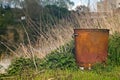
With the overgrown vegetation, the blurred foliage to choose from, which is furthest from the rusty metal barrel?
the blurred foliage

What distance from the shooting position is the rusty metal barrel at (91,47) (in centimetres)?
712

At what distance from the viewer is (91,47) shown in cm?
716

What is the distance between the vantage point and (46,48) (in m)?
8.55

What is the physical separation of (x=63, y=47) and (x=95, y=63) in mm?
1103

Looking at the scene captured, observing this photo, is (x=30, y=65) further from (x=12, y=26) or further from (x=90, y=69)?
(x=12, y=26)

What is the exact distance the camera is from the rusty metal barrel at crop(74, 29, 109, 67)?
7.12 m

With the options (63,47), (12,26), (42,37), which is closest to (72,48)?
(63,47)

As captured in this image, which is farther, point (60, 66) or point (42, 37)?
point (42, 37)

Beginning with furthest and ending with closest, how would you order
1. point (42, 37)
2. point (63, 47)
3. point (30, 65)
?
point (42, 37) < point (63, 47) < point (30, 65)

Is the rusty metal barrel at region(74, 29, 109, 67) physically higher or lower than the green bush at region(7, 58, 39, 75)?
higher

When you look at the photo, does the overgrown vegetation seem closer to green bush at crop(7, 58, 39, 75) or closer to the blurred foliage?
green bush at crop(7, 58, 39, 75)

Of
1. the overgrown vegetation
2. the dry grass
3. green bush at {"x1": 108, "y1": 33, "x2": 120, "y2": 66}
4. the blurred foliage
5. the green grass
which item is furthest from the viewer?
the blurred foliage

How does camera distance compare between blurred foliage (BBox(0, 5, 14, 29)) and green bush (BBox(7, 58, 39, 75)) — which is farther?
blurred foliage (BBox(0, 5, 14, 29))

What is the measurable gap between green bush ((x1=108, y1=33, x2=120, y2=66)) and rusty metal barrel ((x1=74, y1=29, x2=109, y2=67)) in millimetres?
297
